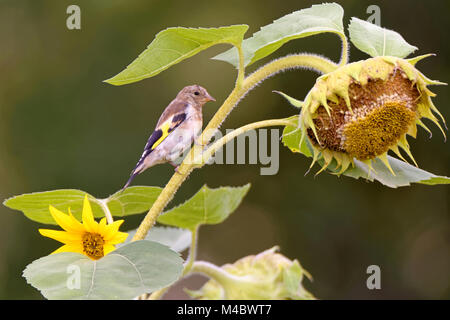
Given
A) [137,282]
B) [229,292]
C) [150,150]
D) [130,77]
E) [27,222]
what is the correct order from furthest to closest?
[27,222] → [150,150] → [229,292] → [130,77] → [137,282]

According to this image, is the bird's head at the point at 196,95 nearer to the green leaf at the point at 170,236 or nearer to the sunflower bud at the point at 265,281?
the green leaf at the point at 170,236

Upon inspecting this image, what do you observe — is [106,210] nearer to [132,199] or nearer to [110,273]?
[132,199]

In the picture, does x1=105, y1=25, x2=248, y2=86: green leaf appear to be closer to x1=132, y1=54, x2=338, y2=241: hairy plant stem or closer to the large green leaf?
x1=132, y1=54, x2=338, y2=241: hairy plant stem

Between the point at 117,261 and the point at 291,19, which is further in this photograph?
the point at 291,19

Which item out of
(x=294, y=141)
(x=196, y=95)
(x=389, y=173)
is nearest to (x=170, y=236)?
(x=196, y=95)

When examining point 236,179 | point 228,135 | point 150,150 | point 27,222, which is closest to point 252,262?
point 150,150

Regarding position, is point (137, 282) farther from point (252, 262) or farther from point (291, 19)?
point (252, 262)
